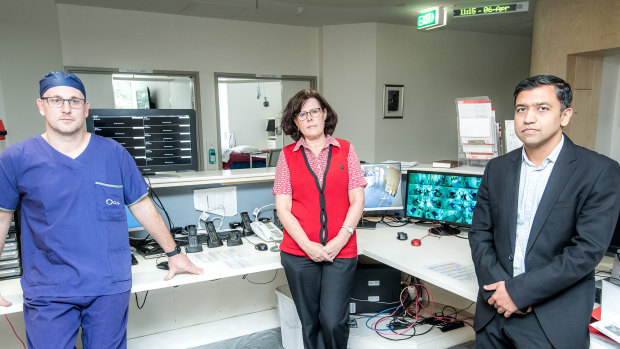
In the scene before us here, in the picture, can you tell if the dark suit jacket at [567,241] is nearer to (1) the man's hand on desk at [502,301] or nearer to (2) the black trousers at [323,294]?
(1) the man's hand on desk at [502,301]

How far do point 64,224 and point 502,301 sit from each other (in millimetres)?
1579

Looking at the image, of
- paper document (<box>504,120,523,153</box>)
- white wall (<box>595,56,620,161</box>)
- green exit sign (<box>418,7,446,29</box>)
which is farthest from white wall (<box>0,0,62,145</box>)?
white wall (<box>595,56,620,161</box>)

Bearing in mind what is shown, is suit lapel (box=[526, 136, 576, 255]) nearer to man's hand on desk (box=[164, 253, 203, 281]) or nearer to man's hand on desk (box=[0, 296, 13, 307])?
man's hand on desk (box=[164, 253, 203, 281])

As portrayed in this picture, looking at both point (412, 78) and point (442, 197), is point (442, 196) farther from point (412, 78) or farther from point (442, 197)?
point (412, 78)

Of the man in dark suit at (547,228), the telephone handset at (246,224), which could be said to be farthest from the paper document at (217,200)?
the man in dark suit at (547,228)

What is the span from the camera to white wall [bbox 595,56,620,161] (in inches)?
162

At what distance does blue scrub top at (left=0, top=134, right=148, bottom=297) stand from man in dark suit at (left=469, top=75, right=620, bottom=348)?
1447 millimetres

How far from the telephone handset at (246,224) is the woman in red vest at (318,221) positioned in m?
0.64

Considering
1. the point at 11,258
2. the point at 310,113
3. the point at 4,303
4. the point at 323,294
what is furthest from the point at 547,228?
the point at 11,258

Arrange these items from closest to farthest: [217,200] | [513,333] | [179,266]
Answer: [513,333] < [179,266] < [217,200]

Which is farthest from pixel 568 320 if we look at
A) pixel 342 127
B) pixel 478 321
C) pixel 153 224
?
pixel 342 127

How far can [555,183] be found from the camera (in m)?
1.28

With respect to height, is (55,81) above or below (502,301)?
above

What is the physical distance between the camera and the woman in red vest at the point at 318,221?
5.84 feet
